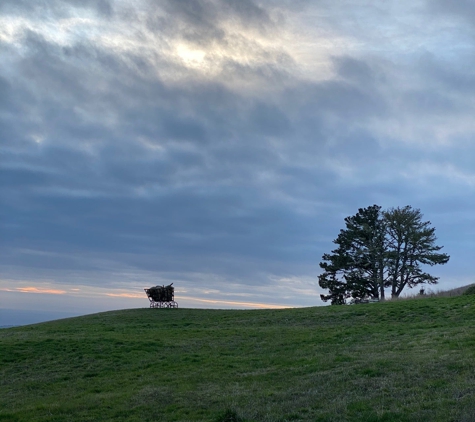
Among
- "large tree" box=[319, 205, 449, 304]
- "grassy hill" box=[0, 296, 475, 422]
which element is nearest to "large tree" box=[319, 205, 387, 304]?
"large tree" box=[319, 205, 449, 304]

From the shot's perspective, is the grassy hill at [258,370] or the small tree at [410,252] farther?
the small tree at [410,252]

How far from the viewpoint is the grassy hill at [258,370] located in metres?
14.4

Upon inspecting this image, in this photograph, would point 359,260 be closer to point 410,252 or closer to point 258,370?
point 410,252

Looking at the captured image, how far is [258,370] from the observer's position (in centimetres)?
2108

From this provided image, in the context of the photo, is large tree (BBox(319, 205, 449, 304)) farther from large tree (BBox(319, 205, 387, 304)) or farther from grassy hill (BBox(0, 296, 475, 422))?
grassy hill (BBox(0, 296, 475, 422))

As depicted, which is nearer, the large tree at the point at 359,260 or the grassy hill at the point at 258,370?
the grassy hill at the point at 258,370

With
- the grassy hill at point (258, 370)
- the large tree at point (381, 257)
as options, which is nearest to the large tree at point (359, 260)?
the large tree at point (381, 257)

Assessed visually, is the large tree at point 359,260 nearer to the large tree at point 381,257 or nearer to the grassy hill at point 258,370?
the large tree at point 381,257

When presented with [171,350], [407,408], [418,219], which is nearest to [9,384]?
[171,350]

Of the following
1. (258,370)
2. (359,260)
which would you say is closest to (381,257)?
(359,260)

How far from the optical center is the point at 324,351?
2381cm

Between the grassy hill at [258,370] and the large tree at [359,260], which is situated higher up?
the large tree at [359,260]

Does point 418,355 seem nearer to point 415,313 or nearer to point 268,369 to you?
point 268,369

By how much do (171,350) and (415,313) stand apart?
17.2m
